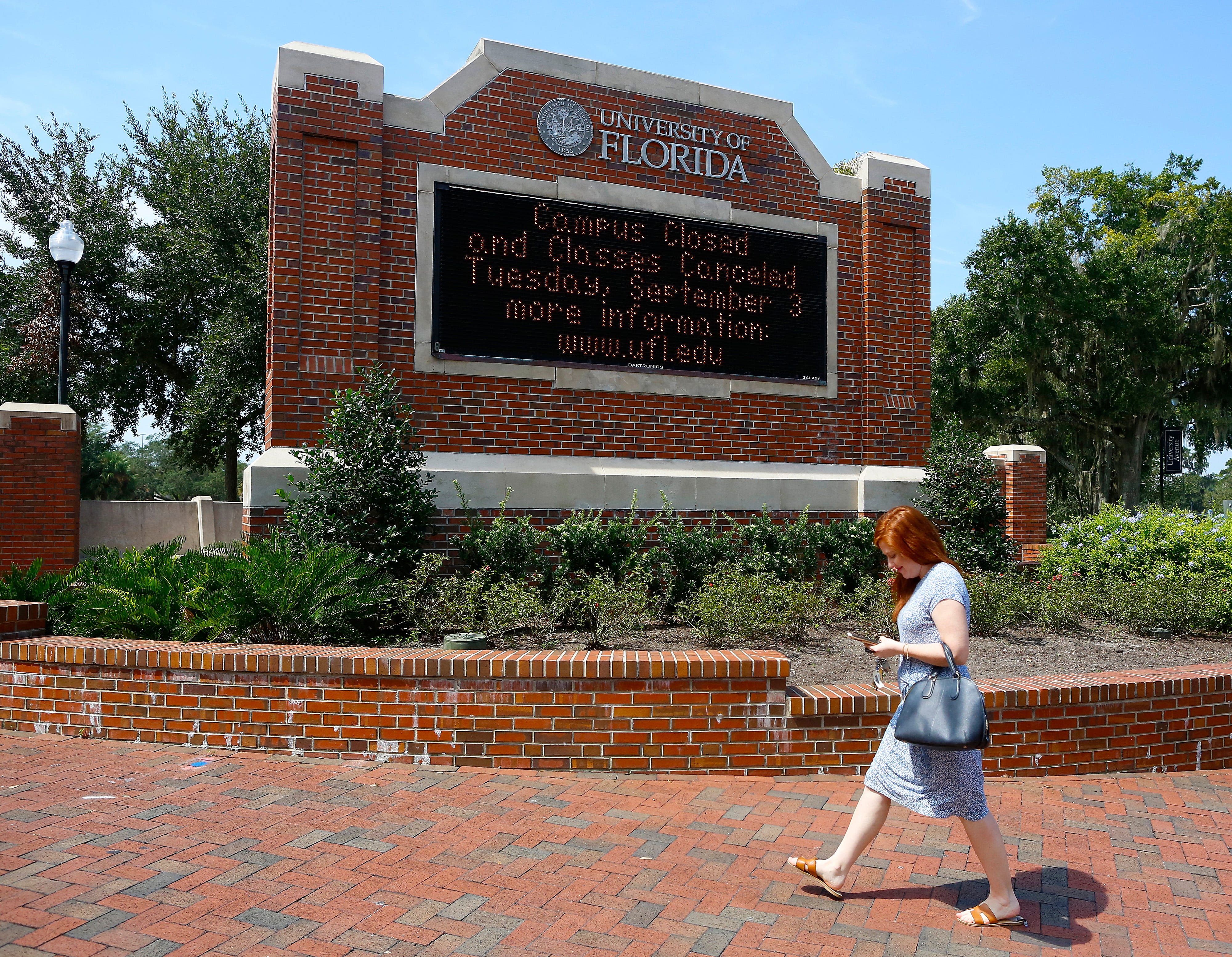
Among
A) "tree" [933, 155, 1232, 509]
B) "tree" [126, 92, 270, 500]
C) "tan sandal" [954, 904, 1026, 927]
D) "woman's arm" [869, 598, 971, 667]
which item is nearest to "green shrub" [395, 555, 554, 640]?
"woman's arm" [869, 598, 971, 667]

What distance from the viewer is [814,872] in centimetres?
376

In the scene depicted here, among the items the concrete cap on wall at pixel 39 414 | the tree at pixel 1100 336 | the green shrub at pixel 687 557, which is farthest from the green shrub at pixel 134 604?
the tree at pixel 1100 336

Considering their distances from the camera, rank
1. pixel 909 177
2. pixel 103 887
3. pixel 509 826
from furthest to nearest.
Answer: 1. pixel 909 177
2. pixel 509 826
3. pixel 103 887

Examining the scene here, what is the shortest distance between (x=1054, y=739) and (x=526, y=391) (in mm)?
5836

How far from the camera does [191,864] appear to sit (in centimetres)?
379

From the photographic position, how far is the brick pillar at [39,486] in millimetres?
10539

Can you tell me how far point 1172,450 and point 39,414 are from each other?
3549cm

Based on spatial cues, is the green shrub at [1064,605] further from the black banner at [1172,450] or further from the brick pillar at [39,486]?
the black banner at [1172,450]

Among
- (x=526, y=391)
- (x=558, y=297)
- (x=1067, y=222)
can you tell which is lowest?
(x=526, y=391)

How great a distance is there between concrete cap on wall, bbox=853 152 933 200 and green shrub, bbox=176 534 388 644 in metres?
7.96

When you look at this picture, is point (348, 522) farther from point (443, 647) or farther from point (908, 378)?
point (908, 378)

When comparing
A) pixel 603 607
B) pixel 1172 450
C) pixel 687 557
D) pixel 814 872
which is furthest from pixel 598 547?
pixel 1172 450

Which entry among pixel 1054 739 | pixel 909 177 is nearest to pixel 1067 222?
pixel 909 177

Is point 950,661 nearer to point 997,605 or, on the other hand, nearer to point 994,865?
point 994,865
